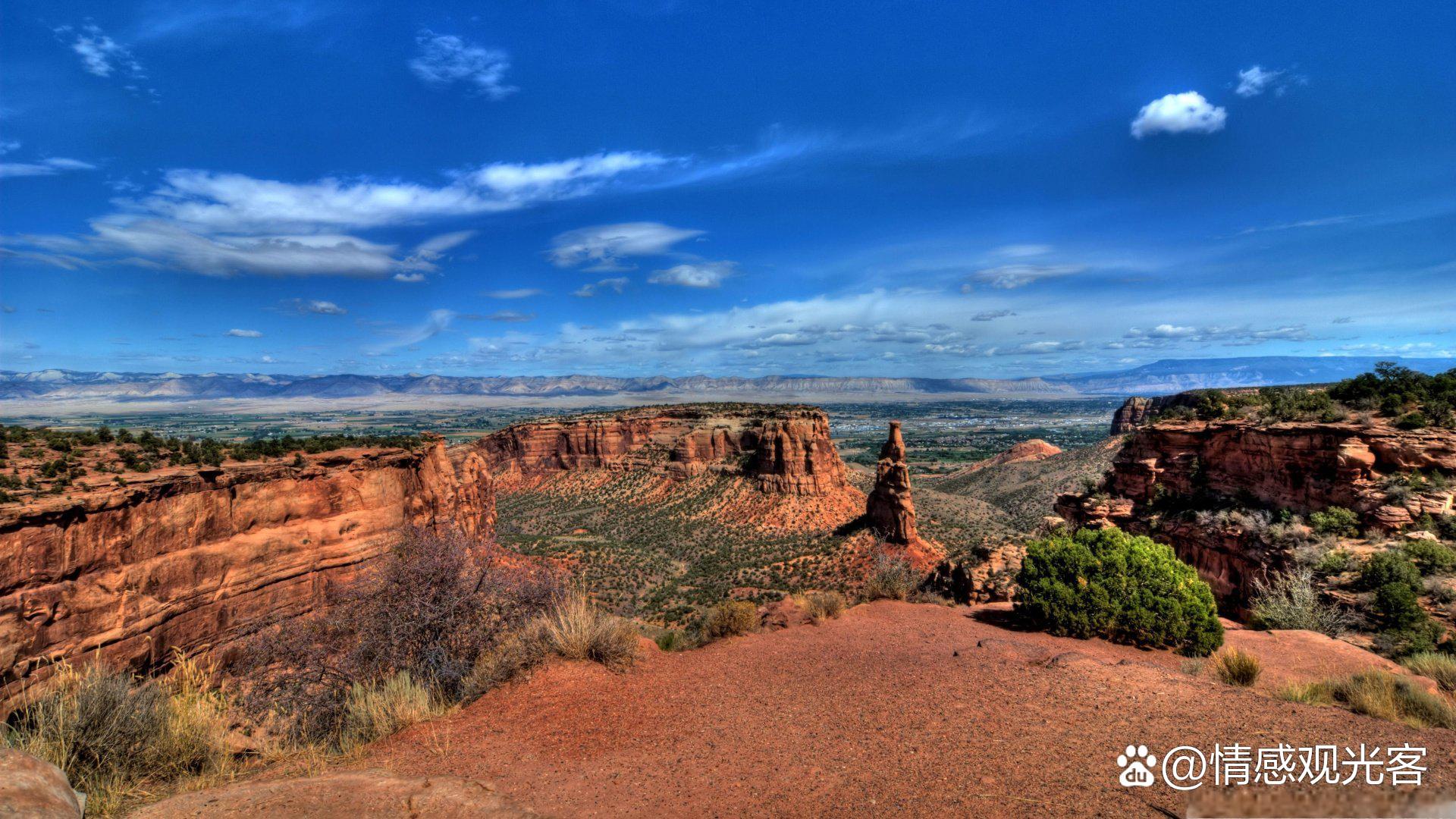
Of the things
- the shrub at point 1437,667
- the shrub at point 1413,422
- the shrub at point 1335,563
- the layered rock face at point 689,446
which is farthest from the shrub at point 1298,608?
the layered rock face at point 689,446

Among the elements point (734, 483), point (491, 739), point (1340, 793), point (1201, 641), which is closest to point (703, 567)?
point (734, 483)

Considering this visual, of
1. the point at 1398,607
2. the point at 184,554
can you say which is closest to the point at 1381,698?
the point at 1398,607

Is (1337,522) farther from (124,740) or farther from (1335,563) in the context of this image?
(124,740)

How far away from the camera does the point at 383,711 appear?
7930 millimetres

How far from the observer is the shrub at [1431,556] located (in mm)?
14359

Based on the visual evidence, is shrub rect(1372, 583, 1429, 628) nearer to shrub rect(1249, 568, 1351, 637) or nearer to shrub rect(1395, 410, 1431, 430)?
shrub rect(1249, 568, 1351, 637)

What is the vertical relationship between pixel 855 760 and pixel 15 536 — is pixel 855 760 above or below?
below

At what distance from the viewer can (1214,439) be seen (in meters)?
23.6

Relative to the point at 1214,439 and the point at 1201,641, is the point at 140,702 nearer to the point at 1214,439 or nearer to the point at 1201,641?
the point at 1201,641

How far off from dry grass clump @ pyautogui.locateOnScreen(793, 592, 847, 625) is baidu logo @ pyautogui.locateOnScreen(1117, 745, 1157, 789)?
7959mm

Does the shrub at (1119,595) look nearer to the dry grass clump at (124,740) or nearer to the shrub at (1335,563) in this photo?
the shrub at (1335,563)

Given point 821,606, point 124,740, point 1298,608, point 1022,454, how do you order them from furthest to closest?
point 1022,454 → point 821,606 → point 1298,608 → point 124,740

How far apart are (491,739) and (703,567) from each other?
99.8 ft

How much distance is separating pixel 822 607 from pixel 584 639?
6536 millimetres
